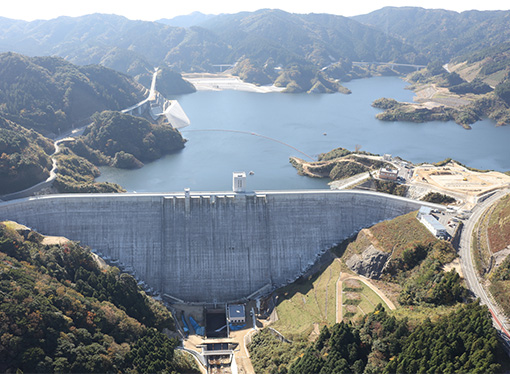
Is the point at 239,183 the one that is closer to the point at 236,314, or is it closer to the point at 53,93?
the point at 236,314

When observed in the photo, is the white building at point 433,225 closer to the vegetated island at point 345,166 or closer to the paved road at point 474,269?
the paved road at point 474,269

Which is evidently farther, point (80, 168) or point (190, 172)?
point (190, 172)

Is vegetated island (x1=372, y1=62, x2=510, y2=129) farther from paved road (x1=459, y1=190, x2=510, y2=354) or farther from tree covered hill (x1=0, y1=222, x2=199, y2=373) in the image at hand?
tree covered hill (x1=0, y1=222, x2=199, y2=373)

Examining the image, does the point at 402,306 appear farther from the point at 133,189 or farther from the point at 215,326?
the point at 133,189

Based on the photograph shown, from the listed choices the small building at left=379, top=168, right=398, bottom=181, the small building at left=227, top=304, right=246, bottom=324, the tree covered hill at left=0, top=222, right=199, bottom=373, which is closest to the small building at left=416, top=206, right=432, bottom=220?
the small building at left=379, top=168, right=398, bottom=181

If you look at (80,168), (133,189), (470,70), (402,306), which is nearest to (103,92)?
(80,168)

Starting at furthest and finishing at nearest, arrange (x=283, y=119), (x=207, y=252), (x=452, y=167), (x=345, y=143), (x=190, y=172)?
(x=283, y=119), (x=345, y=143), (x=190, y=172), (x=452, y=167), (x=207, y=252)
